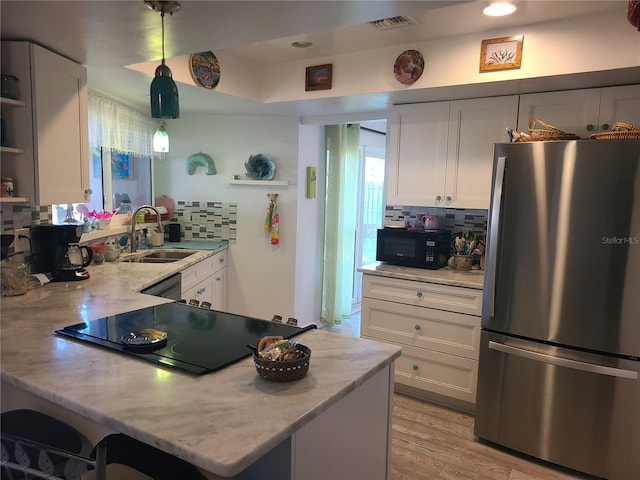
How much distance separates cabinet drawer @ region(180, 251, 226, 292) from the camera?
3209 millimetres

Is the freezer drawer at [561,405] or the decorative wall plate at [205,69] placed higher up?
the decorative wall plate at [205,69]

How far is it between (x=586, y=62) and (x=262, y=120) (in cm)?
267

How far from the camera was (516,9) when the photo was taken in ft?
7.43

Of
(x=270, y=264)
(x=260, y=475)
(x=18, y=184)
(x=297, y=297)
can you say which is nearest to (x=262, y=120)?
(x=270, y=264)

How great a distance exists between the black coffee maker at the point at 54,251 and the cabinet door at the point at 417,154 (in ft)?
7.20

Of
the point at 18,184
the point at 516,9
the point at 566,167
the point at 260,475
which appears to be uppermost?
the point at 516,9

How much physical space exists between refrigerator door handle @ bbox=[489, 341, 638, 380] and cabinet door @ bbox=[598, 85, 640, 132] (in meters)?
1.38

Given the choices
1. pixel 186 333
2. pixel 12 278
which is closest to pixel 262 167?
pixel 12 278

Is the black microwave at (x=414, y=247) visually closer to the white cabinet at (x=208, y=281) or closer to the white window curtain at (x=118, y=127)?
the white cabinet at (x=208, y=281)

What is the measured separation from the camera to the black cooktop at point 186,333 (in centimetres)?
141

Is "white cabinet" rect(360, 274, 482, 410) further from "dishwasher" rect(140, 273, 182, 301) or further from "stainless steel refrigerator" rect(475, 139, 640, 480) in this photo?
"dishwasher" rect(140, 273, 182, 301)

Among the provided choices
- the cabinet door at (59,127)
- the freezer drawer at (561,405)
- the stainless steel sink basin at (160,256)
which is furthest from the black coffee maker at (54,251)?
the freezer drawer at (561,405)

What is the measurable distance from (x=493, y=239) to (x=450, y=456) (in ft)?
4.07

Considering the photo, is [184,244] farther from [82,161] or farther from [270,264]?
[82,161]
